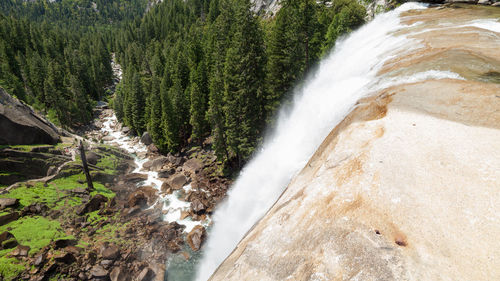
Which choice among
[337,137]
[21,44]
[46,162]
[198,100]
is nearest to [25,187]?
[46,162]

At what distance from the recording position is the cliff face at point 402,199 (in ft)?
21.3

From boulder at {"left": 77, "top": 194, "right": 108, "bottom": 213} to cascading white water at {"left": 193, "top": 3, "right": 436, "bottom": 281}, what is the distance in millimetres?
14209

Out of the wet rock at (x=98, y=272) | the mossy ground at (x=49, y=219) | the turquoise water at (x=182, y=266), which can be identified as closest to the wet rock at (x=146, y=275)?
the turquoise water at (x=182, y=266)

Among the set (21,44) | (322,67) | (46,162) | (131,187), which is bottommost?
(131,187)

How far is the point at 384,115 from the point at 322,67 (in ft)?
78.1

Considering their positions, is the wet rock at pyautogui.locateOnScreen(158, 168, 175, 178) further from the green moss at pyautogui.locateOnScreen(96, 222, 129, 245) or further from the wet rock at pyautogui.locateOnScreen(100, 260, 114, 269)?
the wet rock at pyautogui.locateOnScreen(100, 260, 114, 269)

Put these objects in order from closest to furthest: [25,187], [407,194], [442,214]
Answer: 1. [442,214]
2. [407,194]
3. [25,187]

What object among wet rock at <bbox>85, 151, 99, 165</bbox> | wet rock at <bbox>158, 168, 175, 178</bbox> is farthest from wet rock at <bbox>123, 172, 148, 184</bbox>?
wet rock at <bbox>85, 151, 99, 165</bbox>

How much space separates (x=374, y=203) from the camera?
26.9ft

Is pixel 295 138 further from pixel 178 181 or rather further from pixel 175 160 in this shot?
pixel 175 160

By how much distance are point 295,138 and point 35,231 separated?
2664 centimetres

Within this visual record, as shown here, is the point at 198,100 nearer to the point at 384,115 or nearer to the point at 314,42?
the point at 314,42

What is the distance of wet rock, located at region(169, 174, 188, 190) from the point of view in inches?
1258

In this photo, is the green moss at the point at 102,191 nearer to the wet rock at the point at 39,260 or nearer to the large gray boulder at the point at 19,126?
the large gray boulder at the point at 19,126
